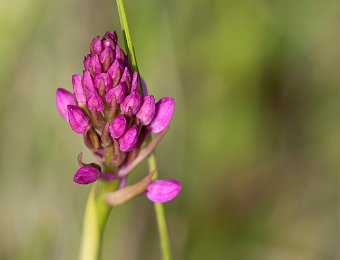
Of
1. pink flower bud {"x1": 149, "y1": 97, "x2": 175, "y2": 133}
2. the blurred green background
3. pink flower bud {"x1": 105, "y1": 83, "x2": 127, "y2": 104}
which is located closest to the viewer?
pink flower bud {"x1": 105, "y1": 83, "x2": 127, "y2": 104}

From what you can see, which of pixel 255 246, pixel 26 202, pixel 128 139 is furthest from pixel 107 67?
pixel 255 246

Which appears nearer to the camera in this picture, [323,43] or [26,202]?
[26,202]

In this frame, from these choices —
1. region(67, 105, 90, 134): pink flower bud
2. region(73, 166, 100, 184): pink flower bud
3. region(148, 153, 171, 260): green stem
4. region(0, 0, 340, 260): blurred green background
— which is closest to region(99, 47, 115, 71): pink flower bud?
region(67, 105, 90, 134): pink flower bud

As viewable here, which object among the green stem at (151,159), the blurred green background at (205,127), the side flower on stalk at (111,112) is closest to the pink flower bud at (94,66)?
the side flower on stalk at (111,112)

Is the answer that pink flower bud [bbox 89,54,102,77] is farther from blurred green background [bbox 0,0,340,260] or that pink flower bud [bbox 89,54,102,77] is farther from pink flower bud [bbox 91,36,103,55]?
blurred green background [bbox 0,0,340,260]

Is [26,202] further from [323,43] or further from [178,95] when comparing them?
[323,43]
